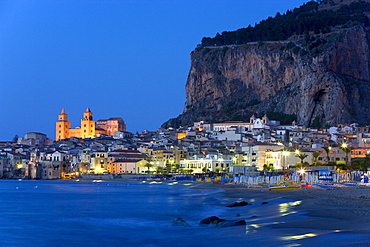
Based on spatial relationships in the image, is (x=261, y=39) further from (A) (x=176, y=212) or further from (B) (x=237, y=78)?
(A) (x=176, y=212)

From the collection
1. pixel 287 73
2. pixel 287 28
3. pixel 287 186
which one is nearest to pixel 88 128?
pixel 287 73

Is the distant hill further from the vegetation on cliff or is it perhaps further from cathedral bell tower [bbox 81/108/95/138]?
cathedral bell tower [bbox 81/108/95/138]

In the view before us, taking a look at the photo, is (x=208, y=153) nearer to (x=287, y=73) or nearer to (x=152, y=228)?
(x=287, y=73)

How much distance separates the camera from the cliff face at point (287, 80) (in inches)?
5055

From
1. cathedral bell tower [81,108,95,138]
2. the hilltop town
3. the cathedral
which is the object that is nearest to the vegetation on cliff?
the cathedral

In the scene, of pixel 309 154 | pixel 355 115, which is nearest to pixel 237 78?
pixel 355 115

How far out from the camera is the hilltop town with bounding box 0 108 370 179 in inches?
3506

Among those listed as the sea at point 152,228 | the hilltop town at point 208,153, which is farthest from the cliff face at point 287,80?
the sea at point 152,228

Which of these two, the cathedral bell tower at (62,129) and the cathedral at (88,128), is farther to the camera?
the cathedral bell tower at (62,129)

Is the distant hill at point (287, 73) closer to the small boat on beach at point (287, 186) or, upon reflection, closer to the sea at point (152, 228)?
the small boat on beach at point (287, 186)

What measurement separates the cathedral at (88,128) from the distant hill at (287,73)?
1863cm

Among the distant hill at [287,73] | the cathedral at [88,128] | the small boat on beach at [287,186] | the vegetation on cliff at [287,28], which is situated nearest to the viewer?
the small boat on beach at [287,186]

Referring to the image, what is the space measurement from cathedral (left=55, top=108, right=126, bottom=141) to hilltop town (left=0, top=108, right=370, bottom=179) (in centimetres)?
3491

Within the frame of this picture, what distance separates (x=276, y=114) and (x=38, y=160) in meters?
53.4
